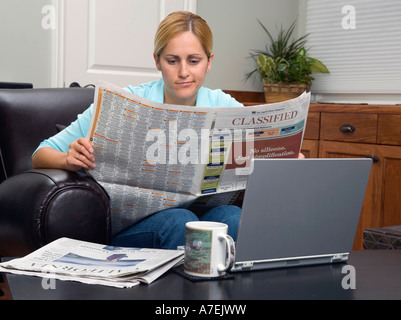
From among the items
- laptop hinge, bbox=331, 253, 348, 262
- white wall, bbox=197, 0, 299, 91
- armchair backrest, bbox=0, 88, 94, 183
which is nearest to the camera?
laptop hinge, bbox=331, 253, 348, 262

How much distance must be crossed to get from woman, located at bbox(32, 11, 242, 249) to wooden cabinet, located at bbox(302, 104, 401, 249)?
46.3 inches

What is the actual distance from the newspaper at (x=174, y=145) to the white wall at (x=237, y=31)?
199 cm

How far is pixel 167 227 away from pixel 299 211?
0.42 meters

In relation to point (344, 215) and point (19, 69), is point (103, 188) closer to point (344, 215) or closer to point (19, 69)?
point (344, 215)

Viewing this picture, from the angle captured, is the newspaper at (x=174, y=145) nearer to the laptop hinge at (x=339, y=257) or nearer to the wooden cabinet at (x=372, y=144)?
the laptop hinge at (x=339, y=257)

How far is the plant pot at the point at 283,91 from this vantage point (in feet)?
10.3

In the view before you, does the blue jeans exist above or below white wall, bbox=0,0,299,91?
below

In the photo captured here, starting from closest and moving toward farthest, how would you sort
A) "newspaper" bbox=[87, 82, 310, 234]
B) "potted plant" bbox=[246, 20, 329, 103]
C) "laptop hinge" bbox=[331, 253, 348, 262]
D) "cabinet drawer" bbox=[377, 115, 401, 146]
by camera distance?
"laptop hinge" bbox=[331, 253, 348, 262] → "newspaper" bbox=[87, 82, 310, 234] → "cabinet drawer" bbox=[377, 115, 401, 146] → "potted plant" bbox=[246, 20, 329, 103]

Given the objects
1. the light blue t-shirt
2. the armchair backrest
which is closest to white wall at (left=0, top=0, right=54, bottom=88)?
the armchair backrest

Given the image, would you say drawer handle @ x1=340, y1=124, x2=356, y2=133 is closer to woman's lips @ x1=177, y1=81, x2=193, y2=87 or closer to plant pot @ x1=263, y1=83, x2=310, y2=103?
plant pot @ x1=263, y1=83, x2=310, y2=103

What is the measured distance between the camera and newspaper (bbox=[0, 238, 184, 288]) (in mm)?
915

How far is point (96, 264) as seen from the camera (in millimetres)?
980

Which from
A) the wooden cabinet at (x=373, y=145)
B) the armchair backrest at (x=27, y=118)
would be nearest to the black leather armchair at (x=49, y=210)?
the armchair backrest at (x=27, y=118)

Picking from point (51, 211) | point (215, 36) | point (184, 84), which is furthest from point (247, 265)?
point (215, 36)
